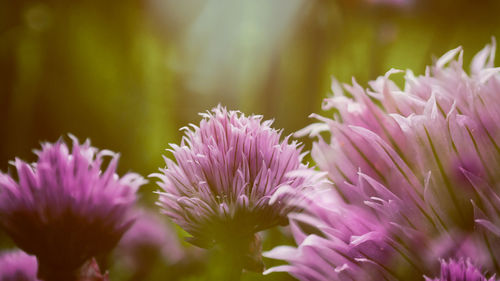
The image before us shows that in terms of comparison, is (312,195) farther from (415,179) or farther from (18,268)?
(18,268)

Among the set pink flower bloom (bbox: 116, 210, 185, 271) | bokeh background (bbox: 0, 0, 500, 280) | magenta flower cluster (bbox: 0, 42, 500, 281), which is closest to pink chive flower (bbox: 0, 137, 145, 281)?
magenta flower cluster (bbox: 0, 42, 500, 281)

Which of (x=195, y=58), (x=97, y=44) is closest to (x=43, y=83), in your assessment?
(x=97, y=44)

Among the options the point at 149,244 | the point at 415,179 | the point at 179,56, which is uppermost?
the point at 179,56

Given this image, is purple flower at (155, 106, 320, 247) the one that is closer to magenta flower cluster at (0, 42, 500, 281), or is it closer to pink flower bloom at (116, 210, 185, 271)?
magenta flower cluster at (0, 42, 500, 281)

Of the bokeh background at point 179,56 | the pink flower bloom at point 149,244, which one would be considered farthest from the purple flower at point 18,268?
the bokeh background at point 179,56

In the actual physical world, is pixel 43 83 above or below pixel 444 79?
above

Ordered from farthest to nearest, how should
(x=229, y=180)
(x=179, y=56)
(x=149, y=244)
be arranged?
(x=179, y=56) < (x=149, y=244) < (x=229, y=180)

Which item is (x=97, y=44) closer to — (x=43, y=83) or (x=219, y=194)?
(x=43, y=83)

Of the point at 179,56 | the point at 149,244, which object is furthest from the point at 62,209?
the point at 179,56
